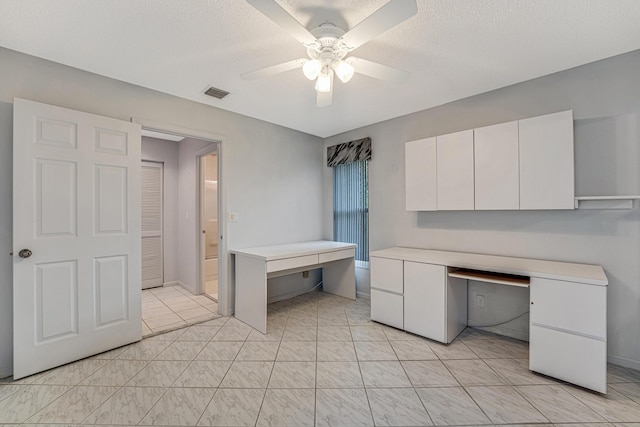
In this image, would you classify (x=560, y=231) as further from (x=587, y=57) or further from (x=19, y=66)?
(x=19, y=66)

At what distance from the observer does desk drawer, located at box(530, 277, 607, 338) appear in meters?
1.77

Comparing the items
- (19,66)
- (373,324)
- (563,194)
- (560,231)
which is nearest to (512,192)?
(563,194)

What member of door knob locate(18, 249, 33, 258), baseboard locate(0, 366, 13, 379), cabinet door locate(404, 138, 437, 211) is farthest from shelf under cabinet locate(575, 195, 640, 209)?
baseboard locate(0, 366, 13, 379)

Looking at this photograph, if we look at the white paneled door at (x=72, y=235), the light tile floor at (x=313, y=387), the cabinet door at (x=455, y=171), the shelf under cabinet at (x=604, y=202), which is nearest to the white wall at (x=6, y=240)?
the white paneled door at (x=72, y=235)

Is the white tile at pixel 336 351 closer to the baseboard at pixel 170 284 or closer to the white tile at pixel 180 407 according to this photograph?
the white tile at pixel 180 407

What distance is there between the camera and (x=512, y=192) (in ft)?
7.77

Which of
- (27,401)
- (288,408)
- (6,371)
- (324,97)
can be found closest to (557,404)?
(288,408)

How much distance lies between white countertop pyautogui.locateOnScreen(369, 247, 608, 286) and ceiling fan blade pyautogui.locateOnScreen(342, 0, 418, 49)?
1.88 metres

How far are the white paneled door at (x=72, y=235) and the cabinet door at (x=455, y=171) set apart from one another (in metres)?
2.91

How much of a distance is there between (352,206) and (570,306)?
256 cm

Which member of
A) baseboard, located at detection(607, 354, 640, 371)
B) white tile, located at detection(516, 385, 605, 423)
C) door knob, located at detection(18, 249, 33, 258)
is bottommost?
white tile, located at detection(516, 385, 605, 423)

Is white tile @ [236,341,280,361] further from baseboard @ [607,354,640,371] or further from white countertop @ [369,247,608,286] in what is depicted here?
baseboard @ [607,354,640,371]

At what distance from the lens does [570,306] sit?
187cm

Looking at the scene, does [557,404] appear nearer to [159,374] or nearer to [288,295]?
[159,374]
